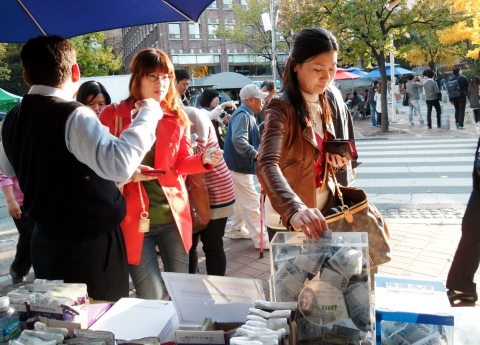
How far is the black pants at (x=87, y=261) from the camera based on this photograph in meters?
1.98

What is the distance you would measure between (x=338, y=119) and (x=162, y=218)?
3.96 ft

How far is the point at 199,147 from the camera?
3.21 m

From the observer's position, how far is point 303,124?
2129 mm

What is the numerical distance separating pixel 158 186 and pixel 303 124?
1024 millimetres

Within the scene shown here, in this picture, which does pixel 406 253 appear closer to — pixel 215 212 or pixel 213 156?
pixel 215 212

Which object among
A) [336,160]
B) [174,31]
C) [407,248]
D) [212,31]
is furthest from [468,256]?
[212,31]

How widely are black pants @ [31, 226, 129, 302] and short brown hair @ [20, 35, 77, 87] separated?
720 mm

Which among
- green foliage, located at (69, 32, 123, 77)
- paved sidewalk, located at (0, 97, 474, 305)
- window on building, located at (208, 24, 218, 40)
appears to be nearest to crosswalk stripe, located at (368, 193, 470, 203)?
paved sidewalk, located at (0, 97, 474, 305)

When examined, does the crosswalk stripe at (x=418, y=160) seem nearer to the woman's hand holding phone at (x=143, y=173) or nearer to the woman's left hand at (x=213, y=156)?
the woman's left hand at (x=213, y=156)

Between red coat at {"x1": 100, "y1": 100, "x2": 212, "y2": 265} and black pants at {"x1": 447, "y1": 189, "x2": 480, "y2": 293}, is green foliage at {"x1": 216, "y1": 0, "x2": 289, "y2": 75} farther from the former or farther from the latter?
red coat at {"x1": 100, "y1": 100, "x2": 212, "y2": 265}

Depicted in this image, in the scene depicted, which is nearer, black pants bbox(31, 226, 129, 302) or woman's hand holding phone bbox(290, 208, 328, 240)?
woman's hand holding phone bbox(290, 208, 328, 240)

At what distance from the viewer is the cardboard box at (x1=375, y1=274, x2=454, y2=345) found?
3.86ft

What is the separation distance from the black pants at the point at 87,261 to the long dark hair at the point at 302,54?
1111 millimetres

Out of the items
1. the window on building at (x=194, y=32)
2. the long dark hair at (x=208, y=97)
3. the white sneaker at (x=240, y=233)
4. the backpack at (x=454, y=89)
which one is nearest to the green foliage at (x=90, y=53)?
the window on building at (x=194, y=32)
